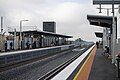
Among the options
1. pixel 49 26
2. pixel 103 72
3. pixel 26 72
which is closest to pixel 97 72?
pixel 103 72

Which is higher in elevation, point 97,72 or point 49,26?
point 49,26

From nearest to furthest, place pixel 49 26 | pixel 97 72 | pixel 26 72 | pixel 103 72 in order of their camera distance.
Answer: pixel 103 72, pixel 97 72, pixel 26 72, pixel 49 26

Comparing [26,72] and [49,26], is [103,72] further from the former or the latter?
[49,26]

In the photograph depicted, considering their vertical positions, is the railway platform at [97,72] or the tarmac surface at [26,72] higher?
the railway platform at [97,72]

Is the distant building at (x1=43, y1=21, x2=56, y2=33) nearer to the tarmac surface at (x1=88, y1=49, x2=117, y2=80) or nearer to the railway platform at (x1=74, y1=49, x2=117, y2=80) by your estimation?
the railway platform at (x1=74, y1=49, x2=117, y2=80)

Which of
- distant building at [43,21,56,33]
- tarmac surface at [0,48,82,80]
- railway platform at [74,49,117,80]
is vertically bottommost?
tarmac surface at [0,48,82,80]

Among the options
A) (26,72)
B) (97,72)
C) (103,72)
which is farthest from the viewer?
(26,72)

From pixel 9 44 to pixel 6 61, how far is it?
32.7m

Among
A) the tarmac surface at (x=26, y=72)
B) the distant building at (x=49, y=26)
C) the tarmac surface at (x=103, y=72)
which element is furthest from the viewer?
the distant building at (x=49, y=26)

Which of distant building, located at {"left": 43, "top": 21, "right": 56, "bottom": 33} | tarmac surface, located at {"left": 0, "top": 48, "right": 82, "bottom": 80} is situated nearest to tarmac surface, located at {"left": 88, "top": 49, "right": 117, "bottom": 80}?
tarmac surface, located at {"left": 0, "top": 48, "right": 82, "bottom": 80}

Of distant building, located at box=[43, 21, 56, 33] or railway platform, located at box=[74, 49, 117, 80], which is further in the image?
distant building, located at box=[43, 21, 56, 33]

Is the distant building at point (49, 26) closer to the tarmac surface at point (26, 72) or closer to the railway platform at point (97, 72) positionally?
the tarmac surface at point (26, 72)

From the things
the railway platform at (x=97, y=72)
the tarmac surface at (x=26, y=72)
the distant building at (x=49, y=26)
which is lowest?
the tarmac surface at (x=26, y=72)

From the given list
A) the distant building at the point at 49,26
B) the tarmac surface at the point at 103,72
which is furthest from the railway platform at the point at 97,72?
the distant building at the point at 49,26
